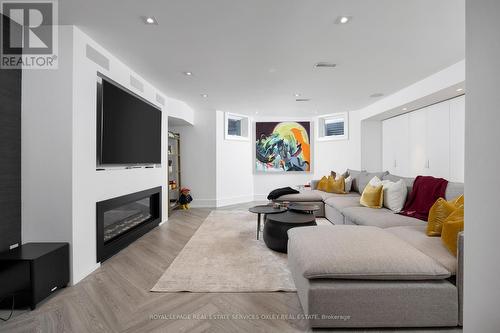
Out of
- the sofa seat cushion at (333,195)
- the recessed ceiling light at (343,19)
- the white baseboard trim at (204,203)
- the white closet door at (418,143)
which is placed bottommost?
the white baseboard trim at (204,203)

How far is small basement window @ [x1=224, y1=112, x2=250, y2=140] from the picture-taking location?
6.78 m

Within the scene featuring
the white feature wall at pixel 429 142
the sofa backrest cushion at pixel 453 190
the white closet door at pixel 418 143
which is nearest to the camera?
the sofa backrest cushion at pixel 453 190

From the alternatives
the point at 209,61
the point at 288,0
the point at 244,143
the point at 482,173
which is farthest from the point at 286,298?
the point at 244,143

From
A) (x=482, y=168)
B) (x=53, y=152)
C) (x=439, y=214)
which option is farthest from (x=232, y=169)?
(x=482, y=168)

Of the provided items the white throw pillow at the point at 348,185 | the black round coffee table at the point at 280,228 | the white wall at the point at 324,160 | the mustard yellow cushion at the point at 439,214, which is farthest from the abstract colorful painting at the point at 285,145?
the mustard yellow cushion at the point at 439,214

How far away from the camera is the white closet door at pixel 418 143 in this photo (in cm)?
441

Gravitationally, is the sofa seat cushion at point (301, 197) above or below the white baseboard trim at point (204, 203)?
above

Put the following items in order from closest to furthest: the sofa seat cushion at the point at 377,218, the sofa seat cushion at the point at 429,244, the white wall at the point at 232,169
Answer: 1. the sofa seat cushion at the point at 429,244
2. the sofa seat cushion at the point at 377,218
3. the white wall at the point at 232,169

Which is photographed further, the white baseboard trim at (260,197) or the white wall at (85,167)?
the white baseboard trim at (260,197)

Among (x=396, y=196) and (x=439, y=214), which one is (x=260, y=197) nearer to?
(x=396, y=196)

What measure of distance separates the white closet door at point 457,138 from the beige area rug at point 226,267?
3.11 m

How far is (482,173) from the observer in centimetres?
77

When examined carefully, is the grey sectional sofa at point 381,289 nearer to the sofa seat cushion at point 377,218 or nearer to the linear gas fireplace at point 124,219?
the sofa seat cushion at point 377,218

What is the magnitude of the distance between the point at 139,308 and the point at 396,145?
18.1 feet
